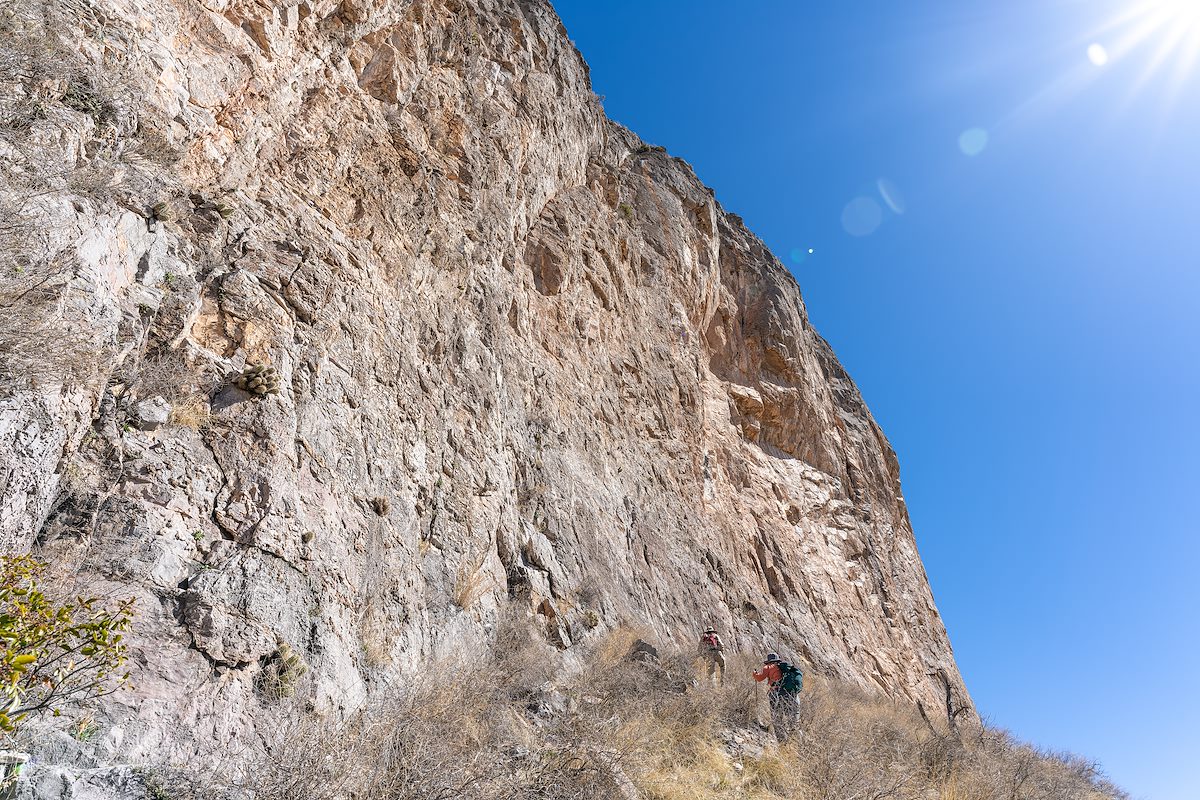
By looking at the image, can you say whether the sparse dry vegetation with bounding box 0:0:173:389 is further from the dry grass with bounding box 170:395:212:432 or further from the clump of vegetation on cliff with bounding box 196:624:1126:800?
the clump of vegetation on cliff with bounding box 196:624:1126:800

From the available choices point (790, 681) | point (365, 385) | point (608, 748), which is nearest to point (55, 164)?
point (365, 385)

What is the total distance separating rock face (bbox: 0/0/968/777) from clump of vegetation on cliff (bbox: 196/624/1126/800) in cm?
48

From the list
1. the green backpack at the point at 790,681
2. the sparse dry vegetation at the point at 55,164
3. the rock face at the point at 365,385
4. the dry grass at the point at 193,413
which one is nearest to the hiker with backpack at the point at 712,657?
the rock face at the point at 365,385

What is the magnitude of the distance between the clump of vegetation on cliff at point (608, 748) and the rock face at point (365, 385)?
48cm

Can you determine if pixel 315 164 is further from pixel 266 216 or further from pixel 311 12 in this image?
pixel 311 12

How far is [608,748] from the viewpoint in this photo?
539cm

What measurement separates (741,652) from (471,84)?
11763mm

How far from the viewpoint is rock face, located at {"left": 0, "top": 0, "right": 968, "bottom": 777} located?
14.8 ft

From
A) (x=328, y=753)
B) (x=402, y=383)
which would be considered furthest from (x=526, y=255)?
(x=328, y=753)

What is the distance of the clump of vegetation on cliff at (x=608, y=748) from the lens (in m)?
3.96

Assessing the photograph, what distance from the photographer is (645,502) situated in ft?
42.6

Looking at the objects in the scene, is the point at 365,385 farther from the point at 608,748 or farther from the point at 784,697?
the point at 784,697

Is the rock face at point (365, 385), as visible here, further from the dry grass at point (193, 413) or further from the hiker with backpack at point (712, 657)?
the hiker with backpack at point (712, 657)

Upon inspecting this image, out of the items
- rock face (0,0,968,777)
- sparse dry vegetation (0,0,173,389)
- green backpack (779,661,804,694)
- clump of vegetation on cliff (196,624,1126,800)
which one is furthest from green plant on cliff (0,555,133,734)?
green backpack (779,661,804,694)
